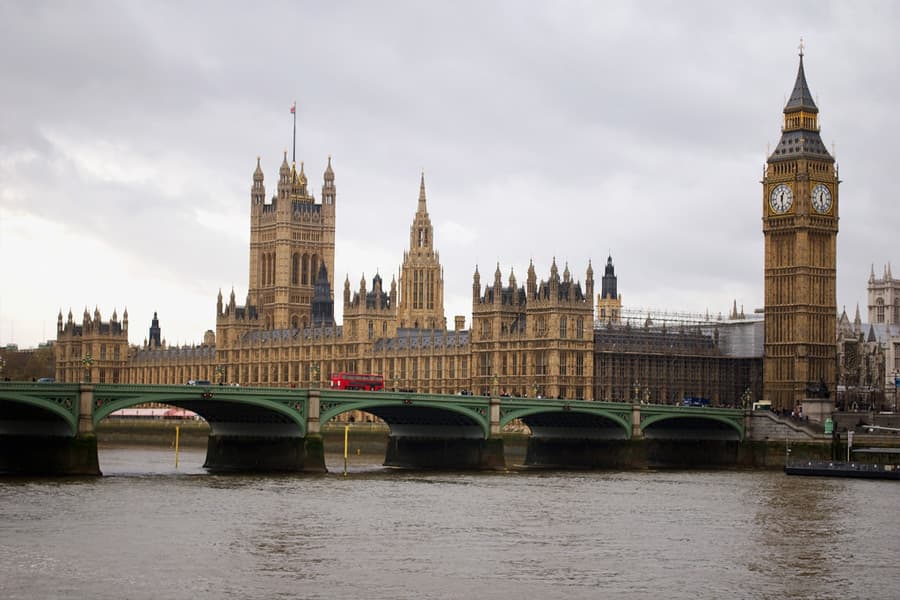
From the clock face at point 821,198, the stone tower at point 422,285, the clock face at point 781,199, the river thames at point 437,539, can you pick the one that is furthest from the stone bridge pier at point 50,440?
the stone tower at point 422,285

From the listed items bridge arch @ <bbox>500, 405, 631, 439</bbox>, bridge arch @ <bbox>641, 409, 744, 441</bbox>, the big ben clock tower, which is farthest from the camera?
the big ben clock tower

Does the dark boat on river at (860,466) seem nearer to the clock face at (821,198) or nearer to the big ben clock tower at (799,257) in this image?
the big ben clock tower at (799,257)

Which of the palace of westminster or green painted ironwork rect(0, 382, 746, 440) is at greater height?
the palace of westminster

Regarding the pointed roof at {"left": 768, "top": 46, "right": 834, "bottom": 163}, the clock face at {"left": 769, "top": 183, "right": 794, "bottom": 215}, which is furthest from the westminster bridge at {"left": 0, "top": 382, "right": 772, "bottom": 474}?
the pointed roof at {"left": 768, "top": 46, "right": 834, "bottom": 163}

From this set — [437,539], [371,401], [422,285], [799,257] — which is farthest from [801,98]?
[437,539]

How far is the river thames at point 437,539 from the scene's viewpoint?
4591cm

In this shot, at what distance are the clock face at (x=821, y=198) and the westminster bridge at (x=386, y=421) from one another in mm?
19939

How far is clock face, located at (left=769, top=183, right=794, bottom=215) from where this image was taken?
119875 millimetres

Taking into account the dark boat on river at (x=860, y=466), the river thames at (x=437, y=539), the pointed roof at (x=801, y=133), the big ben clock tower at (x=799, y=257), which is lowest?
the river thames at (x=437, y=539)

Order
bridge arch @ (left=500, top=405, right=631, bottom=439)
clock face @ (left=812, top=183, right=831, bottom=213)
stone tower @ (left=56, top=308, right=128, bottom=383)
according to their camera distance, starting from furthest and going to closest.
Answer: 1. stone tower @ (left=56, top=308, right=128, bottom=383)
2. clock face @ (left=812, top=183, right=831, bottom=213)
3. bridge arch @ (left=500, top=405, right=631, bottom=439)

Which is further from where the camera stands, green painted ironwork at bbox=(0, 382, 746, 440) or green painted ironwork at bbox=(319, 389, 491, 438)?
green painted ironwork at bbox=(319, 389, 491, 438)

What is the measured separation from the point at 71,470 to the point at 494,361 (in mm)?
56607

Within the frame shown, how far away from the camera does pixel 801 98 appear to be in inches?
4813

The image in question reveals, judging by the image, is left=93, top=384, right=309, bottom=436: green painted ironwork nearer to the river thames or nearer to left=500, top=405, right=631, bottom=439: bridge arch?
the river thames
